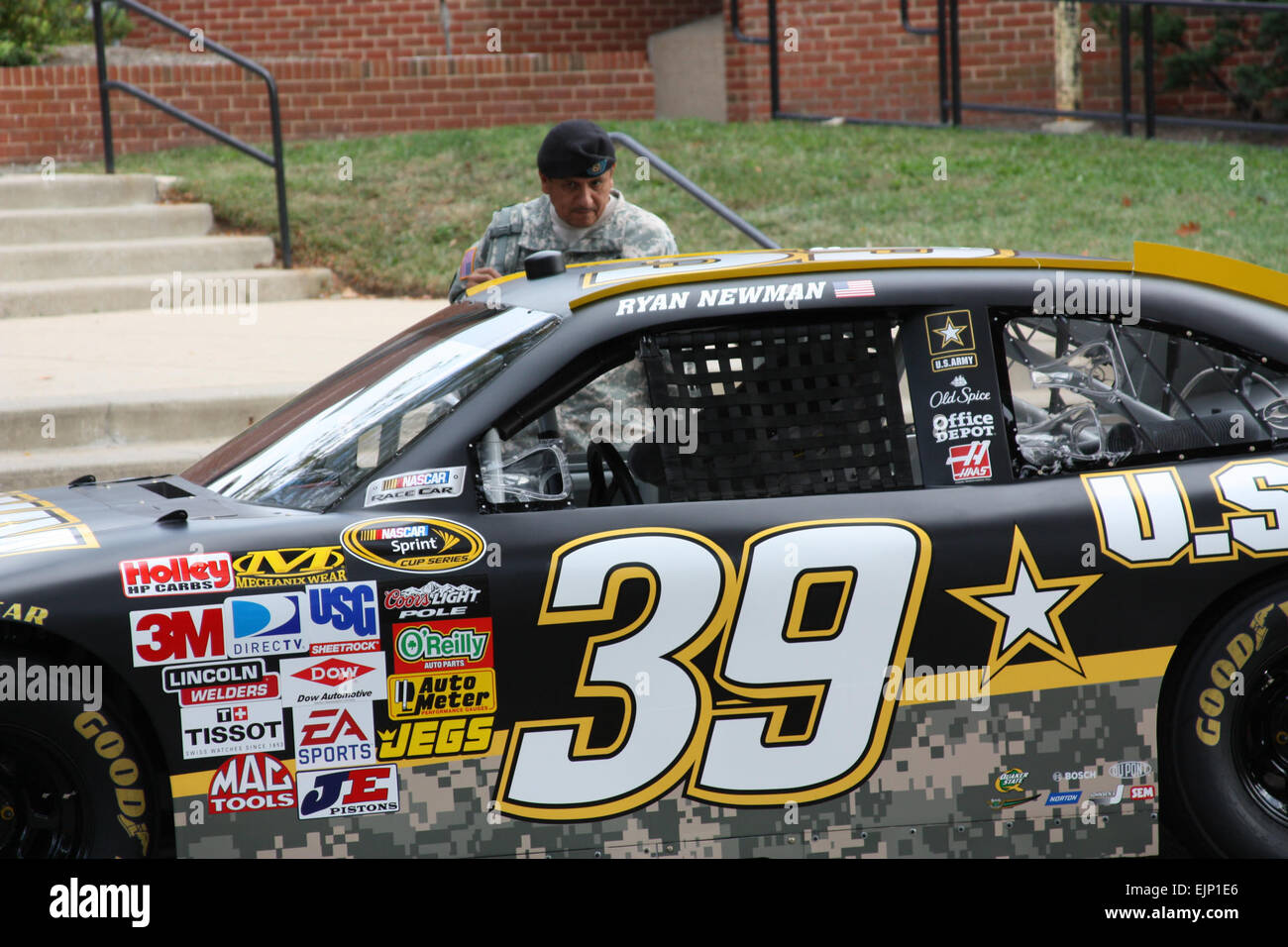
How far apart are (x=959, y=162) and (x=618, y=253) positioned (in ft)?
27.2

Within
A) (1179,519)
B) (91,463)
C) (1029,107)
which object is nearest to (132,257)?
(91,463)

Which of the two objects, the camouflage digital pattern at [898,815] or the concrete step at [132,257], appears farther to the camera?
the concrete step at [132,257]

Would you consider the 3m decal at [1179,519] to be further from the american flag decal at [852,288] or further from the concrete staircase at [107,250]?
the concrete staircase at [107,250]

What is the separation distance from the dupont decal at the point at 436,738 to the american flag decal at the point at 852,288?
134cm

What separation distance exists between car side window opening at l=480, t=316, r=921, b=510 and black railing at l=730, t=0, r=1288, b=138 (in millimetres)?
11085

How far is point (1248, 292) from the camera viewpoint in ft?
12.4

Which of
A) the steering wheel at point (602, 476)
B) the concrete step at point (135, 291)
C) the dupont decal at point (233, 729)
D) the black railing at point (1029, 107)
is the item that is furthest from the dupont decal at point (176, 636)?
the black railing at point (1029, 107)

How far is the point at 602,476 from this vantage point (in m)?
3.87

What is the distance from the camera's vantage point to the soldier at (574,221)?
17.2 ft

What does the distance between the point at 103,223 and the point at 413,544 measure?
8749 mm

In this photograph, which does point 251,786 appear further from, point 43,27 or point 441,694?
point 43,27

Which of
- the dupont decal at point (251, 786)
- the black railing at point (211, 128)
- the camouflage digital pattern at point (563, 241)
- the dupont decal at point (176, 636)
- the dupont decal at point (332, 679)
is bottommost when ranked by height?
the dupont decal at point (251, 786)

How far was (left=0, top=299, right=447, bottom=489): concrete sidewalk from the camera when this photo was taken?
7.23 m

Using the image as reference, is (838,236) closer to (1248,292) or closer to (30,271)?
(30,271)
